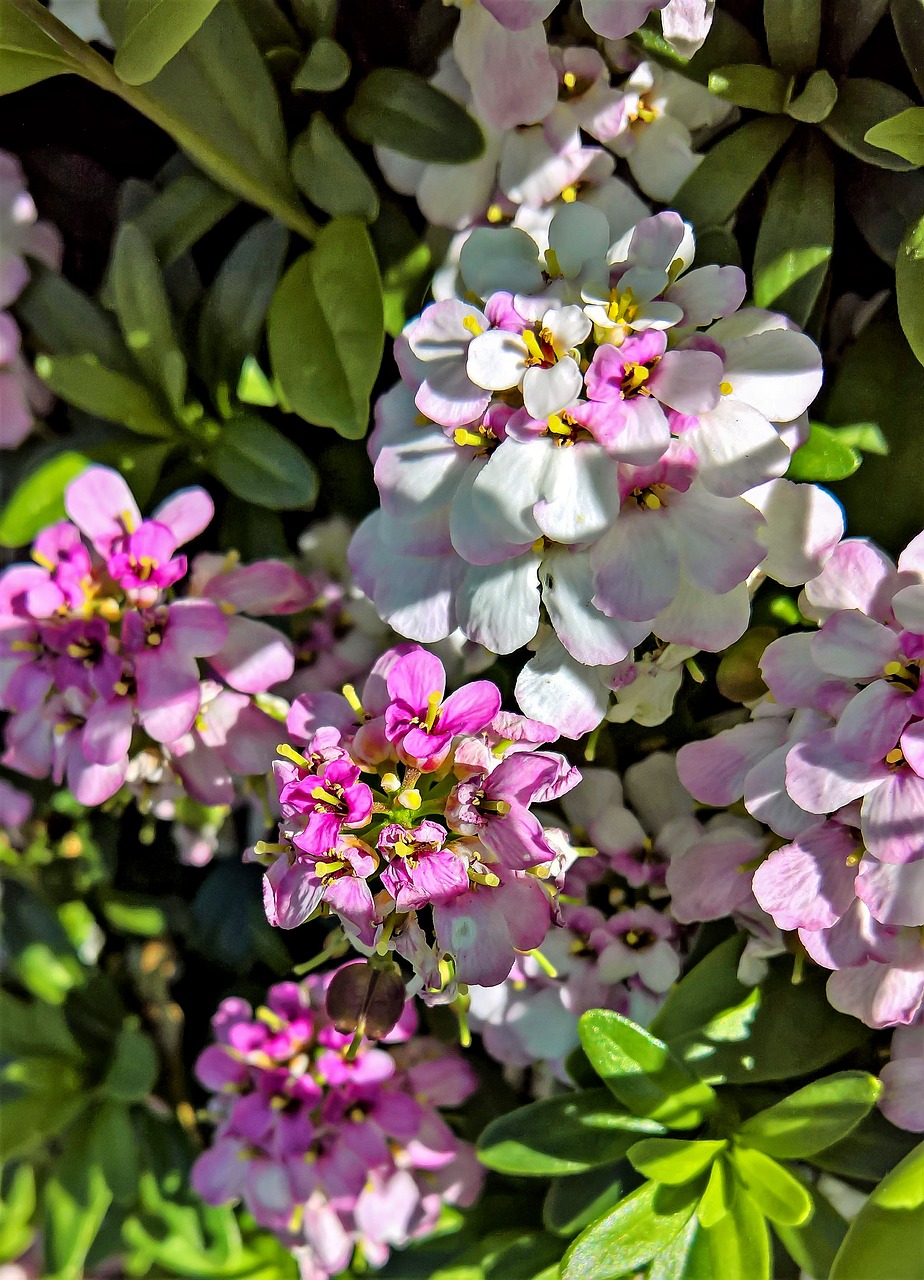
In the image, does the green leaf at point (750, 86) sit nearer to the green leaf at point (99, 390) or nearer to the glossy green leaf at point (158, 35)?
the glossy green leaf at point (158, 35)

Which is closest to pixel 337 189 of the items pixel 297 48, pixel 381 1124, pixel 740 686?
pixel 297 48

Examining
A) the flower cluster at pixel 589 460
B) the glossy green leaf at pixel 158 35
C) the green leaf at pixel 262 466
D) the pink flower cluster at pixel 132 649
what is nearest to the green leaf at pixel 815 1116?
the flower cluster at pixel 589 460

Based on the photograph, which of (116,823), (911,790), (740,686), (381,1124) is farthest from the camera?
(116,823)

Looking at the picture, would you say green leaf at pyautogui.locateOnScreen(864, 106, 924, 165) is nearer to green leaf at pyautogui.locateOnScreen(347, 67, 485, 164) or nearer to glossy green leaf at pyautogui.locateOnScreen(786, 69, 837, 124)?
glossy green leaf at pyautogui.locateOnScreen(786, 69, 837, 124)

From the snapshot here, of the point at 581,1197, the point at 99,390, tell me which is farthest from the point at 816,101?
the point at 581,1197

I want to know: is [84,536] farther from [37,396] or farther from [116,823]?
[116,823]

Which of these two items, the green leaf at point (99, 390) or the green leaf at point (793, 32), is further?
the green leaf at point (99, 390)

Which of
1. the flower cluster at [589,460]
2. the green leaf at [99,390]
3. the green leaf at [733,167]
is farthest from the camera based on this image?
the green leaf at [99,390]

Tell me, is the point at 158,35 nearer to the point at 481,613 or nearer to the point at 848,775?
the point at 481,613
